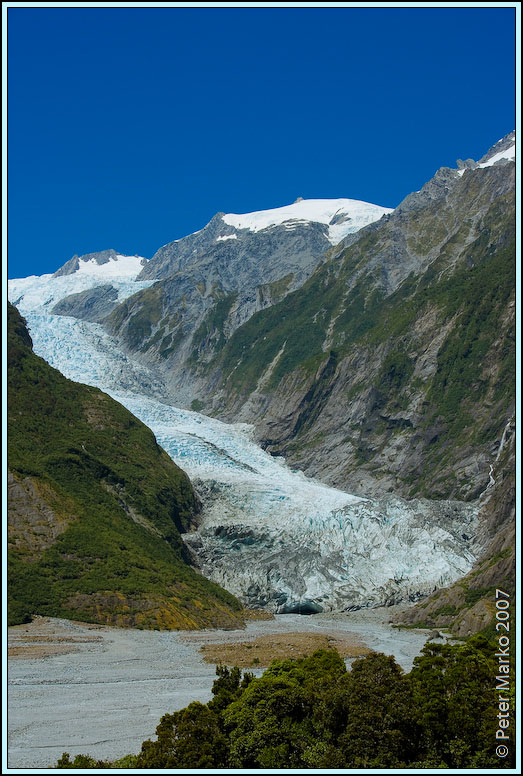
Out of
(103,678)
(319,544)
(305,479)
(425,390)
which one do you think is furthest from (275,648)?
(425,390)

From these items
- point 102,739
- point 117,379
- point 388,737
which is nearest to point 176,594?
point 102,739

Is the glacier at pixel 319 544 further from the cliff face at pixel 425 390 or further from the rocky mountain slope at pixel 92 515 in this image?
the cliff face at pixel 425 390

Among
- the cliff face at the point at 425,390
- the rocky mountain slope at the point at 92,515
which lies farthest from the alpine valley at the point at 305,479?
the cliff face at the point at 425,390

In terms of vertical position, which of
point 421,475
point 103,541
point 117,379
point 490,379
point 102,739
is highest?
point 117,379

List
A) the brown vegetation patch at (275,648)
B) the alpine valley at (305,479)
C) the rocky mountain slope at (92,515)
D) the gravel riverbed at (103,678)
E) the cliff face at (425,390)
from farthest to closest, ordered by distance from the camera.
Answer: the cliff face at (425,390)
the alpine valley at (305,479)
the rocky mountain slope at (92,515)
the brown vegetation patch at (275,648)
the gravel riverbed at (103,678)

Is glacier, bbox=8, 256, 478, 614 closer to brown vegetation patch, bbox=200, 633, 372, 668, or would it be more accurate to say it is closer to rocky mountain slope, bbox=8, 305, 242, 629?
rocky mountain slope, bbox=8, 305, 242, 629

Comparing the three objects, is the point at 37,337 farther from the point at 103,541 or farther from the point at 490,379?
the point at 103,541

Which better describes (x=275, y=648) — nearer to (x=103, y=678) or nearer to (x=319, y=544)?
(x=103, y=678)
